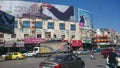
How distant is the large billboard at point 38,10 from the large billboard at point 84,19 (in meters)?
2.81

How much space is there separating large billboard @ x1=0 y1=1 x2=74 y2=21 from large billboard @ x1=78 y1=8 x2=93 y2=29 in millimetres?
2812

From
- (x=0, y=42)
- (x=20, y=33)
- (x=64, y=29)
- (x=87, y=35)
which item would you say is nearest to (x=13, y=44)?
(x=0, y=42)

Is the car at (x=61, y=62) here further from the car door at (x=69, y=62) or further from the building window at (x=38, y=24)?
the building window at (x=38, y=24)

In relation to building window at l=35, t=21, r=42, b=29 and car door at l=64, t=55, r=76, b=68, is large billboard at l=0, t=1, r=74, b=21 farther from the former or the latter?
car door at l=64, t=55, r=76, b=68

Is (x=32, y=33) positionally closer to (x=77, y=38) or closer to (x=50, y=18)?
(x=50, y=18)

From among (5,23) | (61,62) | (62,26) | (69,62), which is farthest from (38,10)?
(61,62)

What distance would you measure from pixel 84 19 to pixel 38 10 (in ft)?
52.3

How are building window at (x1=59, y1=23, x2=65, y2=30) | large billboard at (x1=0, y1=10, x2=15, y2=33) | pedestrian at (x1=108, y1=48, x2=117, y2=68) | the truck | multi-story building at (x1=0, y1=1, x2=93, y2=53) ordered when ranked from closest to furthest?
pedestrian at (x1=108, y1=48, x2=117, y2=68) < large billboard at (x1=0, y1=10, x2=15, y2=33) < the truck < multi-story building at (x1=0, y1=1, x2=93, y2=53) < building window at (x1=59, y1=23, x2=65, y2=30)

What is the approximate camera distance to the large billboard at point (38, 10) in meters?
70.8

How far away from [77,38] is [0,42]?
24.6 meters

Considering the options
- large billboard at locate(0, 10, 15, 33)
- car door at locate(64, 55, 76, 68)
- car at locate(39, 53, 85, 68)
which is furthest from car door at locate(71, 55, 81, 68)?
large billboard at locate(0, 10, 15, 33)

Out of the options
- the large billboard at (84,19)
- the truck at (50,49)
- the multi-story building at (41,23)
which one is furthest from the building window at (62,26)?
the truck at (50,49)

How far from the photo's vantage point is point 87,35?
84562 mm

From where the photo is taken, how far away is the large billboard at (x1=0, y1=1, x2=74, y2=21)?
70.8m
